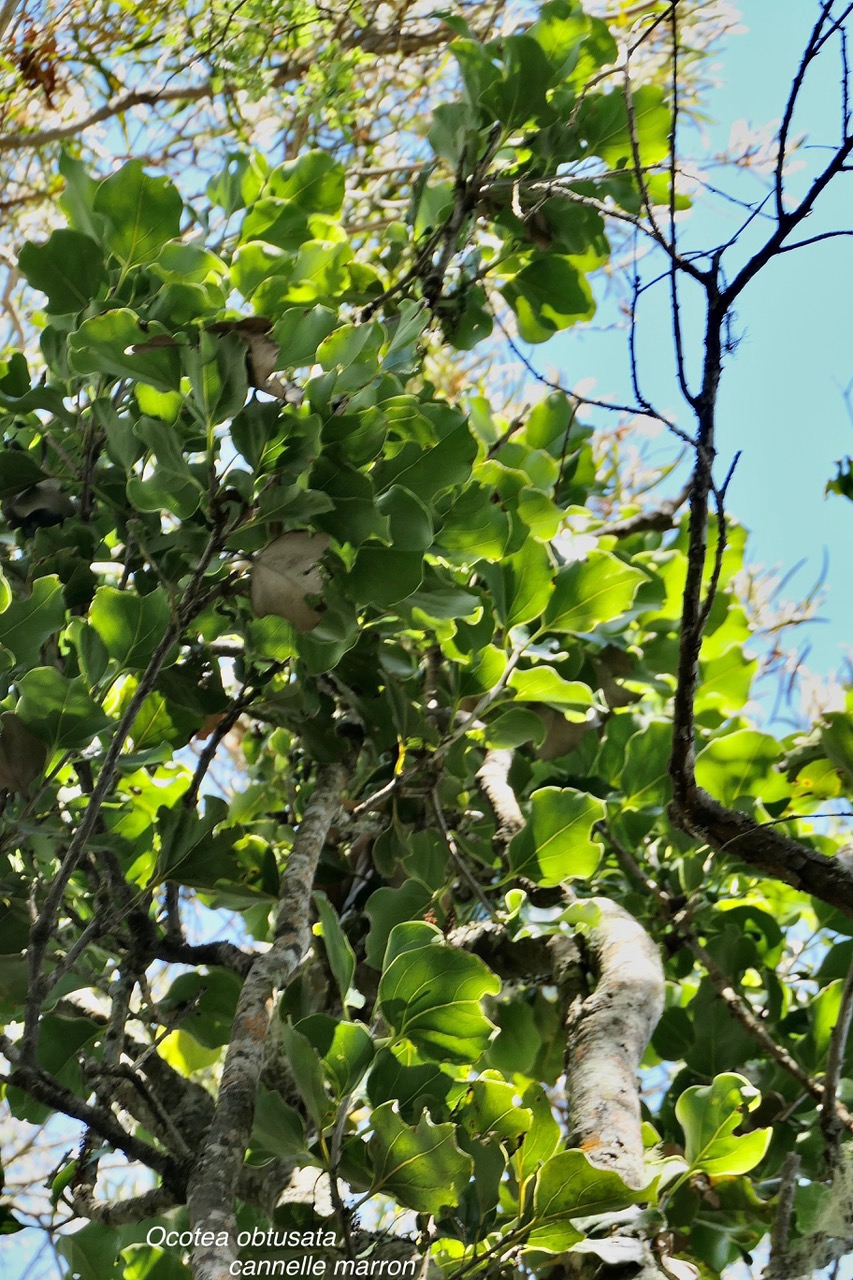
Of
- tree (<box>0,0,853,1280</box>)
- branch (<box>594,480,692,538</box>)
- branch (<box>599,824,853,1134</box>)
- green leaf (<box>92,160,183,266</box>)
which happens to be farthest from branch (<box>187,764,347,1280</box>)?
branch (<box>594,480,692,538</box>)

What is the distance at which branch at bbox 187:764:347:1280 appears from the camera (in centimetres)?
53

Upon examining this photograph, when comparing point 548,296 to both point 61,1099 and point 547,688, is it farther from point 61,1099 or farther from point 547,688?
point 61,1099

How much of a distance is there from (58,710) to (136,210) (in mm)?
371

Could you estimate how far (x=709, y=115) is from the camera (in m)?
1.91

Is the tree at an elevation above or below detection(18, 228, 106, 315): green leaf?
below

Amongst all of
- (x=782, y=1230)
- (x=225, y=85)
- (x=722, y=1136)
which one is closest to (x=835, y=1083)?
(x=722, y=1136)

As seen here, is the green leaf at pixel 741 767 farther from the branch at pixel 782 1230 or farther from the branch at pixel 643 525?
the branch at pixel 782 1230

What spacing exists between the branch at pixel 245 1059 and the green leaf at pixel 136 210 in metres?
0.45

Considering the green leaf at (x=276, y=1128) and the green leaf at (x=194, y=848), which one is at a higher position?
the green leaf at (x=194, y=848)

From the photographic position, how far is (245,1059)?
64cm

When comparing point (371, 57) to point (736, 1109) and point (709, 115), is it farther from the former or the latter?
point (736, 1109)

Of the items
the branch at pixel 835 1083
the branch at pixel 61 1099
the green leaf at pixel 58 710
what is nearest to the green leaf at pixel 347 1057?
the branch at pixel 61 1099

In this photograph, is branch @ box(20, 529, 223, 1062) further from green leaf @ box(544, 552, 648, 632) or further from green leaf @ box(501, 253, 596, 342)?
green leaf @ box(501, 253, 596, 342)

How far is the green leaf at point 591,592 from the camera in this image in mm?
941
